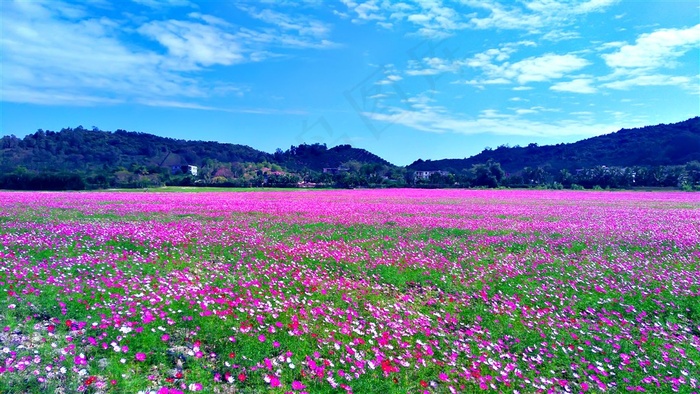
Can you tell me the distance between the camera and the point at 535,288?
30.3 ft

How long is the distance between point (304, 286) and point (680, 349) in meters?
6.82

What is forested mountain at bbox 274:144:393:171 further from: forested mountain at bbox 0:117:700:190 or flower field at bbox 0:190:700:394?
flower field at bbox 0:190:700:394

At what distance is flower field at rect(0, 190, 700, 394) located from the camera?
15.7 feet

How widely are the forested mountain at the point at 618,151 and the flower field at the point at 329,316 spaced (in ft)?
358

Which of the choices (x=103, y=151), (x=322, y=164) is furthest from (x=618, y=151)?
(x=103, y=151)

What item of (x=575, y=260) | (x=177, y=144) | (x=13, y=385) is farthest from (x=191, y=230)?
(x=177, y=144)

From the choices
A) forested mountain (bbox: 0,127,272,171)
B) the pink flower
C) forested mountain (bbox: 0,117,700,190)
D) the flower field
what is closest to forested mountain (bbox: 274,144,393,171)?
forested mountain (bbox: 0,117,700,190)

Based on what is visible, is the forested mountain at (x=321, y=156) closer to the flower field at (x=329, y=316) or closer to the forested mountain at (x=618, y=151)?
the forested mountain at (x=618, y=151)

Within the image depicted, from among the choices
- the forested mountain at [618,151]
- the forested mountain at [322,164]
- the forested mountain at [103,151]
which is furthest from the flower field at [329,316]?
the forested mountain at [618,151]

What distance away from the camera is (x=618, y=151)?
11575cm

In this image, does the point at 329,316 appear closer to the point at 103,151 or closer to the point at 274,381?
the point at 274,381

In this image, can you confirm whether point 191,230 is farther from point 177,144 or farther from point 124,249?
point 177,144

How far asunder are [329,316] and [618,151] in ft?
450

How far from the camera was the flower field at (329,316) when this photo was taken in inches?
188
